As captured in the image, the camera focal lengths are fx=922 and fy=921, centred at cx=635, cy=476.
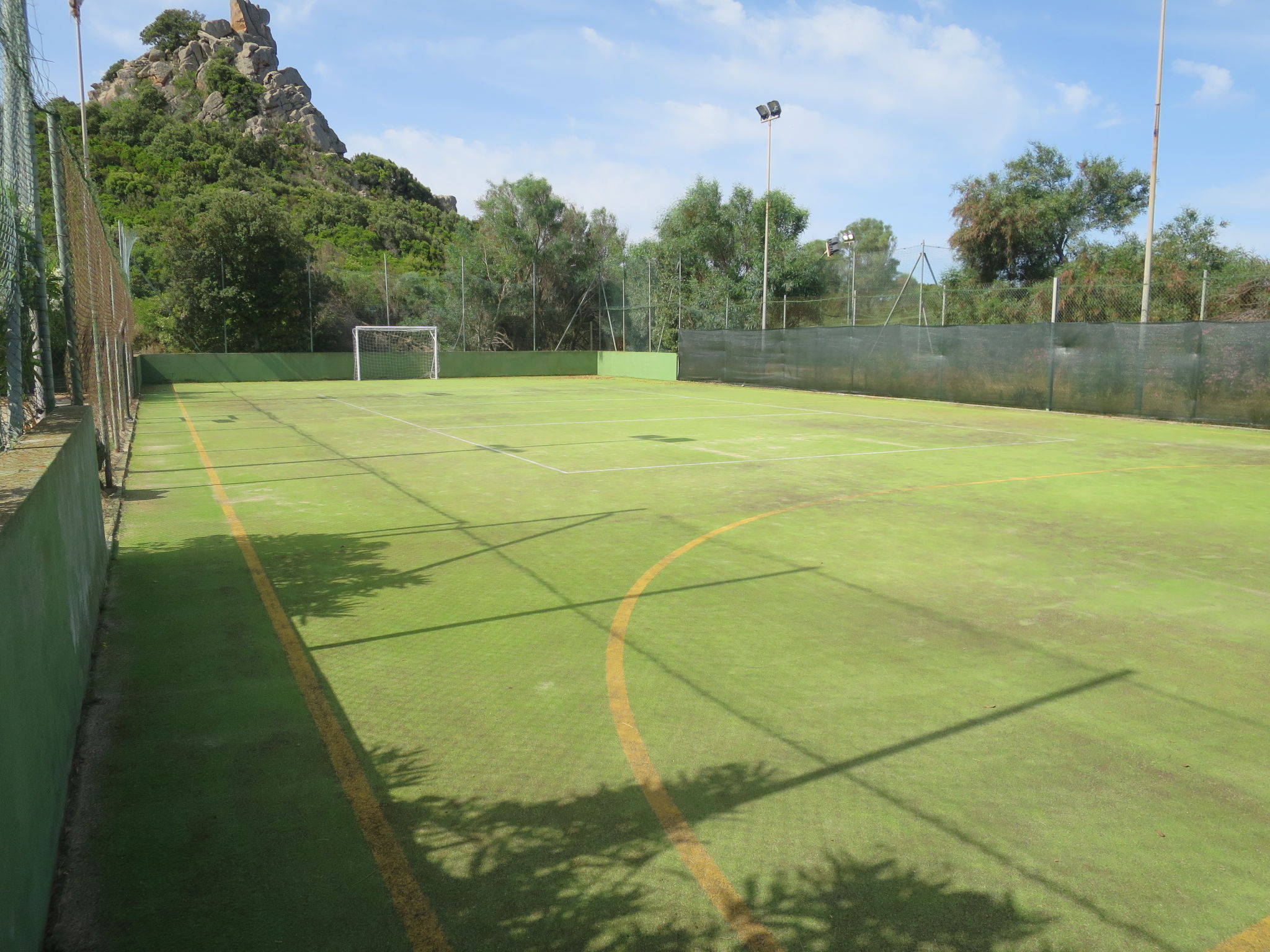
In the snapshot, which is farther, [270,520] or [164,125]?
[164,125]

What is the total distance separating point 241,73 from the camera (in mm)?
87625

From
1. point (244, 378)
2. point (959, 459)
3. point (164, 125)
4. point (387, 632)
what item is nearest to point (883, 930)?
point (387, 632)

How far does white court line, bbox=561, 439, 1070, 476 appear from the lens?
12.5 m

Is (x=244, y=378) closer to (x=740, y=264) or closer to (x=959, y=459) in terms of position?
(x=740, y=264)

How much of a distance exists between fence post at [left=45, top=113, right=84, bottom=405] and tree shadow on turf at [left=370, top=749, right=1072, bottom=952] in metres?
5.63

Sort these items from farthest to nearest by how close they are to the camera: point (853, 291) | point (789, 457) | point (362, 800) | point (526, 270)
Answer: point (526, 270) < point (853, 291) < point (789, 457) < point (362, 800)

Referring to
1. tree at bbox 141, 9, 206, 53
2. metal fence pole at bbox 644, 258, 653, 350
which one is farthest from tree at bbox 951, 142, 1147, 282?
tree at bbox 141, 9, 206, 53

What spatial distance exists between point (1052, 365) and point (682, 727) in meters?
20.0

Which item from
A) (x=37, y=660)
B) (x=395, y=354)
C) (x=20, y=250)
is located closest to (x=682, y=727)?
(x=37, y=660)

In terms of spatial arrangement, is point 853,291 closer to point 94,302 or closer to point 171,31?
point 94,302

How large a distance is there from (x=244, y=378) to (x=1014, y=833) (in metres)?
37.5

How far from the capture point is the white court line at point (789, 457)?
12547 millimetres

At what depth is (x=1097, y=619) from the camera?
602cm

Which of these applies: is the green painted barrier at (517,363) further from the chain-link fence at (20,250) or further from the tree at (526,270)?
the chain-link fence at (20,250)
